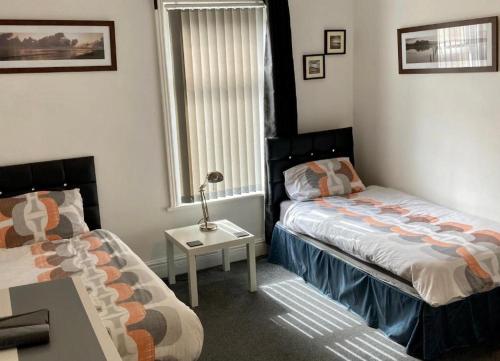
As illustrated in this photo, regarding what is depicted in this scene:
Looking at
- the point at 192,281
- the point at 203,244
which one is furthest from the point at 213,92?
the point at 192,281

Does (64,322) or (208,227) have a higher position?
(64,322)

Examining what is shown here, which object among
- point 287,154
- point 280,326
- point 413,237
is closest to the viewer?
point 413,237

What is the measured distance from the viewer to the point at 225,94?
4.17 metres

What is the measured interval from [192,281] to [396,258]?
1.36 metres

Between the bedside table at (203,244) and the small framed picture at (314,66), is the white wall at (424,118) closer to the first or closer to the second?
the small framed picture at (314,66)

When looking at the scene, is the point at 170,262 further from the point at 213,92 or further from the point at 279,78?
the point at 279,78

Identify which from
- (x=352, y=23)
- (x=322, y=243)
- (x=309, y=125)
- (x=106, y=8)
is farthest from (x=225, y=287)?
(x=352, y=23)

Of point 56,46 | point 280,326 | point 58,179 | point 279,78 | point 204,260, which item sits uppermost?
point 56,46

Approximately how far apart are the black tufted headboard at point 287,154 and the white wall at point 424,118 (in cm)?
35

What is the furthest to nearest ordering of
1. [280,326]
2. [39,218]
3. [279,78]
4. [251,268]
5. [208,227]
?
[279,78]
[208,227]
[251,268]
[39,218]
[280,326]

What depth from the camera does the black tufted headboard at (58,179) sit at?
11.7 ft

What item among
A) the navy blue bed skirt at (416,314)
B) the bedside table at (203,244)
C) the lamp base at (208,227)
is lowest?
the navy blue bed skirt at (416,314)

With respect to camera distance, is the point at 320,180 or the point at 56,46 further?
the point at 320,180

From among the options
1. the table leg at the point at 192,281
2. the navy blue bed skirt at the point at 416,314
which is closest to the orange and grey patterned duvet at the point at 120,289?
the table leg at the point at 192,281
